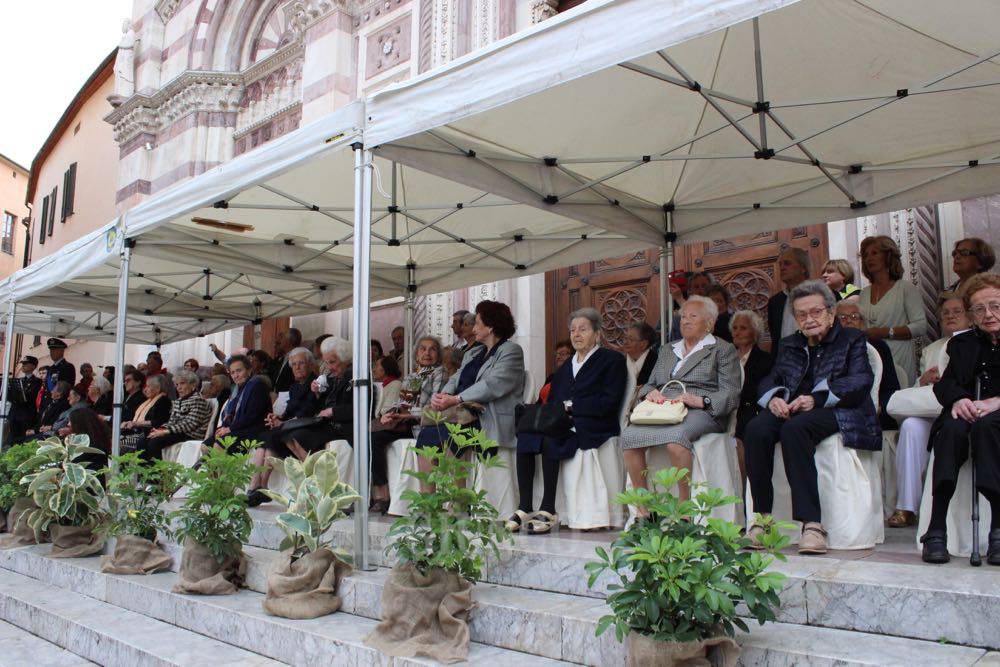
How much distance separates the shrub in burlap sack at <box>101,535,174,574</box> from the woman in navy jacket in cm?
246

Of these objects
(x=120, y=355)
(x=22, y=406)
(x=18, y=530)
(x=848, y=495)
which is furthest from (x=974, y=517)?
(x=22, y=406)

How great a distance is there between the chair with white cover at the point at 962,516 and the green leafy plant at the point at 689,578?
1335 mm

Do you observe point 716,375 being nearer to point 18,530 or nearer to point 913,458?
point 913,458

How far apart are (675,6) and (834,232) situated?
3833mm

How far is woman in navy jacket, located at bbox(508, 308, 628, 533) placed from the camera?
15.6 ft

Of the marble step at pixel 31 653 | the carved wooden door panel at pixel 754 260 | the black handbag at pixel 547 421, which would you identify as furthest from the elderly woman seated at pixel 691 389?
the marble step at pixel 31 653

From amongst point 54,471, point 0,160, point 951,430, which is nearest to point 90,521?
point 54,471

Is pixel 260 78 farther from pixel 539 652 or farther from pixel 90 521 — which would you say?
pixel 539 652

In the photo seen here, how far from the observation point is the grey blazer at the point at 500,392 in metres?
5.11

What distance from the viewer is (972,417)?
3289 millimetres

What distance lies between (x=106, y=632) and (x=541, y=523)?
2.46m

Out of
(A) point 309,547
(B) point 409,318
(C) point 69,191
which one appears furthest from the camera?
(C) point 69,191

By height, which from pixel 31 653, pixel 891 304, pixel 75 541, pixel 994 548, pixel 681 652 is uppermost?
pixel 891 304

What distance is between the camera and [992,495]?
3109 mm
